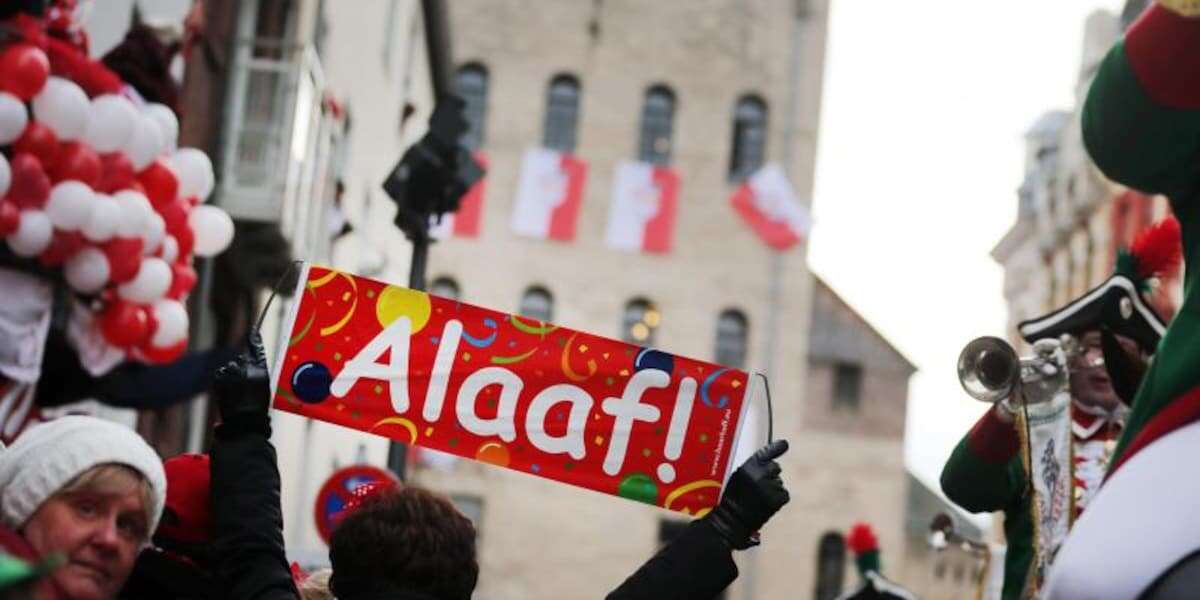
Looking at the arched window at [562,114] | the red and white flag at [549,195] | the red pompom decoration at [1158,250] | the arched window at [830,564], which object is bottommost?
the arched window at [830,564]

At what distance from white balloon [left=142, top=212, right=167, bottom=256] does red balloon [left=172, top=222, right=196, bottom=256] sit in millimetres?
303

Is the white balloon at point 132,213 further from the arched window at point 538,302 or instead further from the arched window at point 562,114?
the arched window at point 562,114

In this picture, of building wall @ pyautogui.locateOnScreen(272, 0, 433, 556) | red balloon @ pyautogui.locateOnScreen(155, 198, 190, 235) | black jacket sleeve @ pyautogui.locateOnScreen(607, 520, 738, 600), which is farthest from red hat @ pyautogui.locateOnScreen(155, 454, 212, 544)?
building wall @ pyautogui.locateOnScreen(272, 0, 433, 556)

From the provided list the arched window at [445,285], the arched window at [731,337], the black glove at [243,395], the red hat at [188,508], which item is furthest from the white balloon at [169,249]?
the arched window at [731,337]

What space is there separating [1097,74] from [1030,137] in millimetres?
42631

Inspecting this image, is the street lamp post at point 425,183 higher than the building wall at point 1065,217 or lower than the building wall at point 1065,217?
higher

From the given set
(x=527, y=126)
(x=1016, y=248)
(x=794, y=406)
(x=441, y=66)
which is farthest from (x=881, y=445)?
(x=441, y=66)

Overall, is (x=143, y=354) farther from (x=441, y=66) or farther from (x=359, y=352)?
(x=441, y=66)

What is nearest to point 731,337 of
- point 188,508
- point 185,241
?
point 185,241

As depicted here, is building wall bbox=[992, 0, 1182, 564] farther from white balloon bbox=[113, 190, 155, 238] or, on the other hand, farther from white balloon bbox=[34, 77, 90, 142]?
white balloon bbox=[34, 77, 90, 142]

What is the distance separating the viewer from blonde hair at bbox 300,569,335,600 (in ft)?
15.6

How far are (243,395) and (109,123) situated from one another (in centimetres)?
558

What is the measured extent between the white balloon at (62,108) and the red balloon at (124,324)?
1.33 m

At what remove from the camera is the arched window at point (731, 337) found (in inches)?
1693
